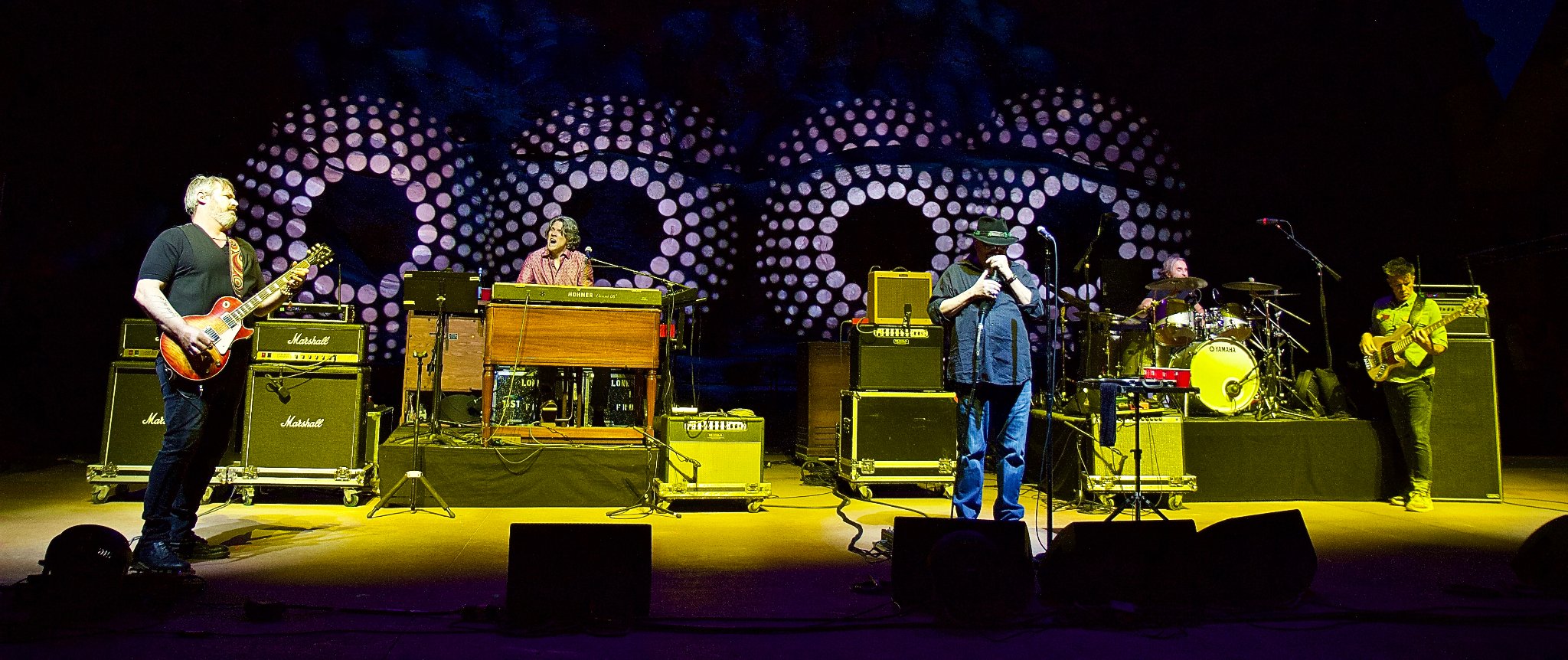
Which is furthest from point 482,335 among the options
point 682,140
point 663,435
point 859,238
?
point 859,238

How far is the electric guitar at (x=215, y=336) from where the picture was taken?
3.83 meters

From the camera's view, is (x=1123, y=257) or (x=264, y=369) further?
(x=1123, y=257)

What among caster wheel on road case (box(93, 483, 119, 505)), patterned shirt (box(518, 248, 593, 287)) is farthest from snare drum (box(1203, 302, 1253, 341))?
caster wheel on road case (box(93, 483, 119, 505))

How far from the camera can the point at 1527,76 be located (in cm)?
823

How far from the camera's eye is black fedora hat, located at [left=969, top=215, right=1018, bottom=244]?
4.48m

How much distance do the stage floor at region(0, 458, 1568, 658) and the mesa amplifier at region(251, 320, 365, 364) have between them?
975 mm

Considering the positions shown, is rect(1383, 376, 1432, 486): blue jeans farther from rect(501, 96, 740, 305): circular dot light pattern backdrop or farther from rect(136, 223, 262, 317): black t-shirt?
rect(136, 223, 262, 317): black t-shirt

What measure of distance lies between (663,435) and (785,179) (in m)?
3.77

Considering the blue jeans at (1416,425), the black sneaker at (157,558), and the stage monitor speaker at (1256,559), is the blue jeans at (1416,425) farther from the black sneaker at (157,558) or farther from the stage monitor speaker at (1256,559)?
the black sneaker at (157,558)

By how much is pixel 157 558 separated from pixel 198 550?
16.4 inches

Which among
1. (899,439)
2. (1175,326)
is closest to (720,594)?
(899,439)

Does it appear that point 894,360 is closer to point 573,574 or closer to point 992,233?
point 992,233

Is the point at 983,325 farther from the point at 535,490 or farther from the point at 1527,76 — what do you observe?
the point at 1527,76

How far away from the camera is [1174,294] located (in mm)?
6879
